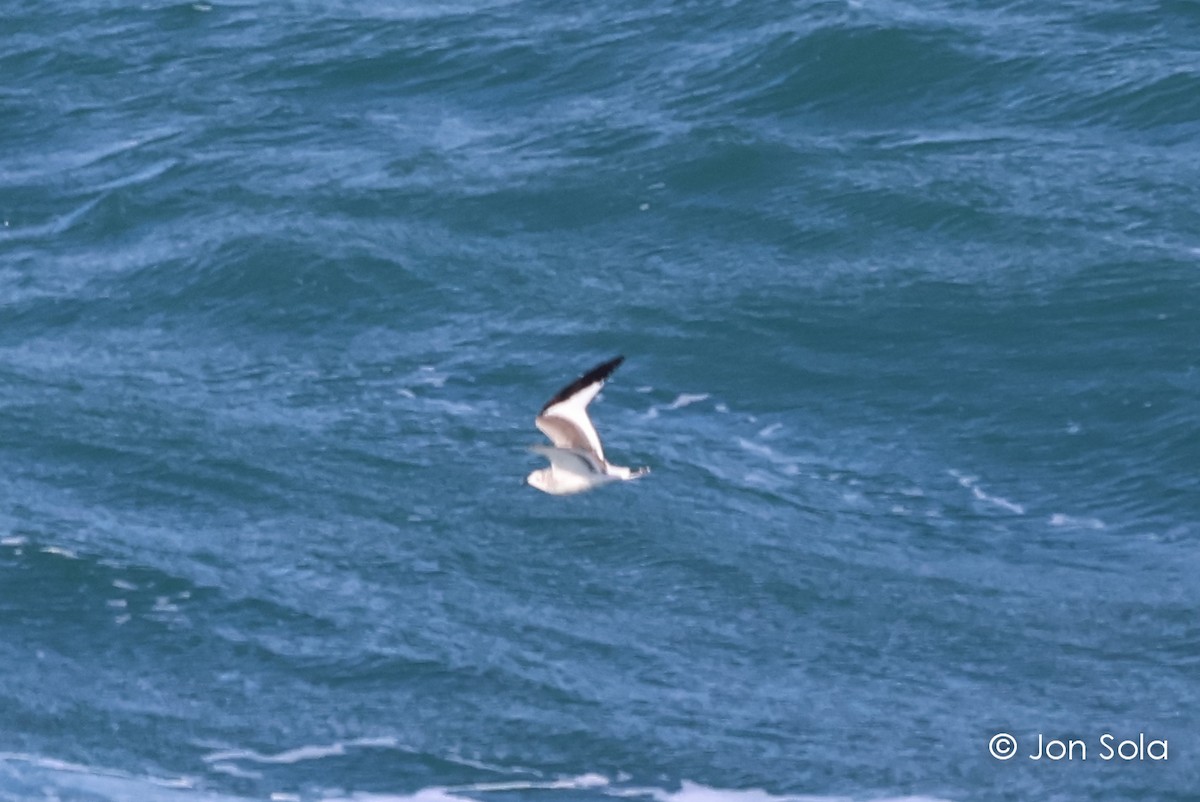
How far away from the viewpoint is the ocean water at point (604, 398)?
14.1 meters

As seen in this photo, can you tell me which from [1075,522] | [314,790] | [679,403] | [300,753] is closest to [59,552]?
[300,753]

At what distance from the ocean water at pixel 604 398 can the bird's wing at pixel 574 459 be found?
2.08m

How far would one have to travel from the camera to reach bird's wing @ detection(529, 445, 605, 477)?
12.4 m

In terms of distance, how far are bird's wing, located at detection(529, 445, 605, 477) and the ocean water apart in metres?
2.08

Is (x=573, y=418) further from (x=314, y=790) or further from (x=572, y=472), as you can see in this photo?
(x=314, y=790)

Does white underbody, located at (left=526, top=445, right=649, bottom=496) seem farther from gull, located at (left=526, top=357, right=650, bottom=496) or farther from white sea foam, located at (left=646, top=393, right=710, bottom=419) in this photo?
white sea foam, located at (left=646, top=393, right=710, bottom=419)

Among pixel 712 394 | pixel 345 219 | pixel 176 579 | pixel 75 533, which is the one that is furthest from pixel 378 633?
pixel 345 219

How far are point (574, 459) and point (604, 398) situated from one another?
5.60 m

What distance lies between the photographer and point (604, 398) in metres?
18.3

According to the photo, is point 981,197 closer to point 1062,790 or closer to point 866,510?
point 866,510

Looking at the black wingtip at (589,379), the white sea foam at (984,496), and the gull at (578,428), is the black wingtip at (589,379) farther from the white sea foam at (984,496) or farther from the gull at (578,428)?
the white sea foam at (984,496)

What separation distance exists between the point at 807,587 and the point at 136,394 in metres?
7.28

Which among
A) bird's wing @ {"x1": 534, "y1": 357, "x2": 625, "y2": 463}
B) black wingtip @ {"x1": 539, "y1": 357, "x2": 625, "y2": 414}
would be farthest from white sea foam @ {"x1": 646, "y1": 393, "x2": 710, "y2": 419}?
black wingtip @ {"x1": 539, "y1": 357, "x2": 625, "y2": 414}

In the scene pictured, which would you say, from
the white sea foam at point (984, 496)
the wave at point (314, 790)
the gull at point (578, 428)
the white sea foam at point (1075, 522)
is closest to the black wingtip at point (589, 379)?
the gull at point (578, 428)
